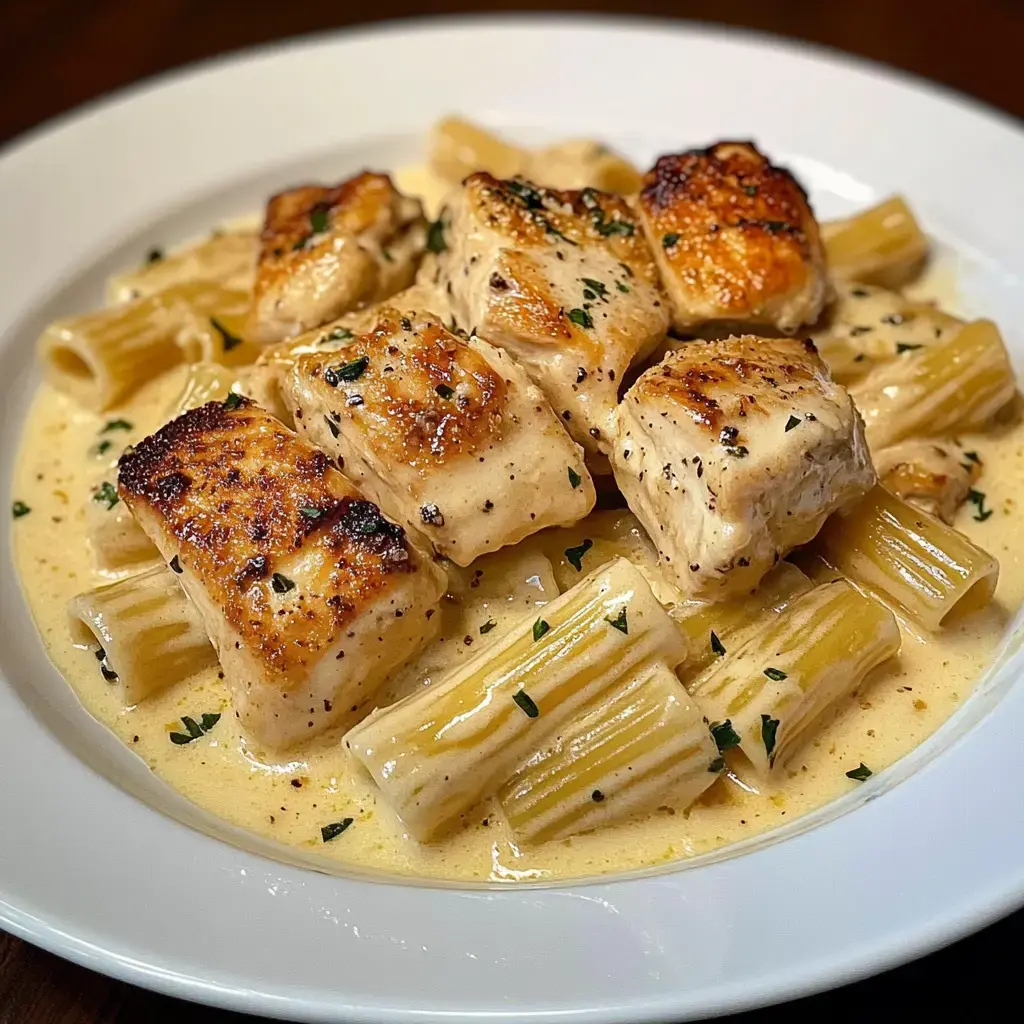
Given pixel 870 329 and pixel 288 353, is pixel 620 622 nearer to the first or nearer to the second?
pixel 288 353

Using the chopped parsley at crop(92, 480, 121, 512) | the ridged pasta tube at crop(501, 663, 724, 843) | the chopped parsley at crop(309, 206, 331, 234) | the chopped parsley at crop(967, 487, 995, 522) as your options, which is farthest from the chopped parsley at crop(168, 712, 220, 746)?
the chopped parsley at crop(967, 487, 995, 522)

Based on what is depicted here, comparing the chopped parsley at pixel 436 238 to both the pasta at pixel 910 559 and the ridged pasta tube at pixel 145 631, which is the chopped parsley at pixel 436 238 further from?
the pasta at pixel 910 559

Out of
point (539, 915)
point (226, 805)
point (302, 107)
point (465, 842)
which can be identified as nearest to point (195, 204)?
point (302, 107)

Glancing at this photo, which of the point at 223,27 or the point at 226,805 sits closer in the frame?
the point at 226,805

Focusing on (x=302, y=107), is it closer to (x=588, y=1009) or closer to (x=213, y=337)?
(x=213, y=337)

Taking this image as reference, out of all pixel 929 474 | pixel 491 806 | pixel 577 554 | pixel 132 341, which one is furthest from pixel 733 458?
pixel 132 341

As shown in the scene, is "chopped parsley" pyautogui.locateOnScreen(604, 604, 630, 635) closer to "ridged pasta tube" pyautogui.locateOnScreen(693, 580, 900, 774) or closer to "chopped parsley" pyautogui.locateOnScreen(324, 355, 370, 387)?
"ridged pasta tube" pyautogui.locateOnScreen(693, 580, 900, 774)

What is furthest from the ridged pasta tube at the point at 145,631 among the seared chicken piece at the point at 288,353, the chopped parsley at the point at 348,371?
the chopped parsley at the point at 348,371
